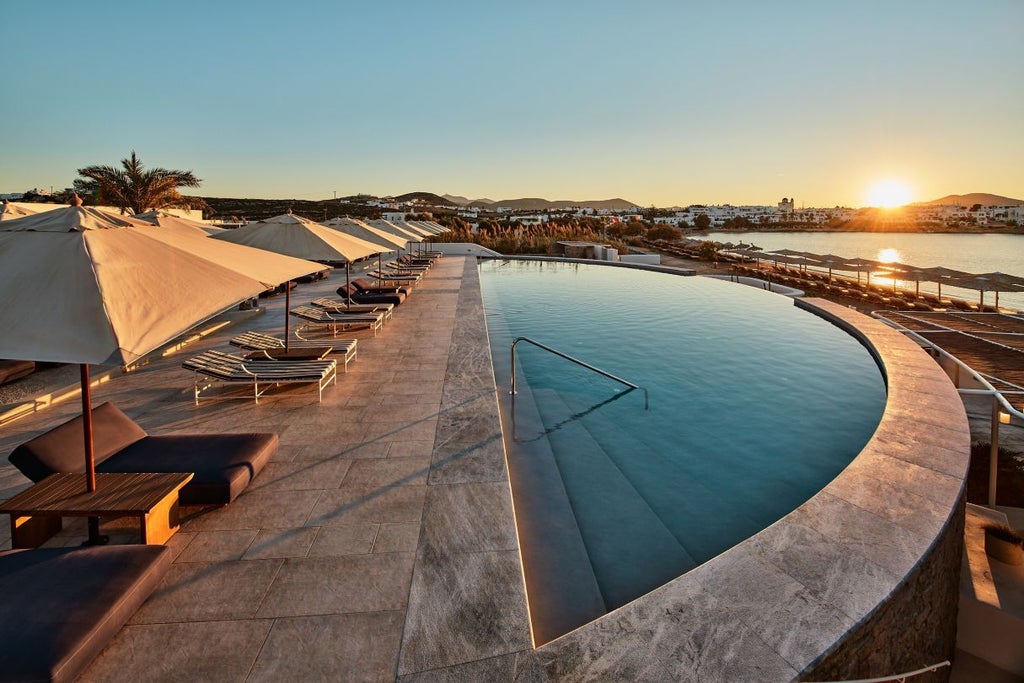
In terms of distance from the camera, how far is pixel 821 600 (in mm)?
2410

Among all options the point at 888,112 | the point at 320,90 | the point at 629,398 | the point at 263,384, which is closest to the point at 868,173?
the point at 888,112

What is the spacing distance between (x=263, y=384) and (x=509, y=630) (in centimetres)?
493

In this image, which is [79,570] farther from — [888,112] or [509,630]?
[888,112]

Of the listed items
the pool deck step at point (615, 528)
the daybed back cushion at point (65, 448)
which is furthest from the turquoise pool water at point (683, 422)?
the daybed back cushion at point (65, 448)

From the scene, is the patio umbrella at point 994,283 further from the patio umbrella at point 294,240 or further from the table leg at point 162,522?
the table leg at point 162,522

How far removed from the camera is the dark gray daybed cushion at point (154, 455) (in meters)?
3.11

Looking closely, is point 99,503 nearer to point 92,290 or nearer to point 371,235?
point 92,290

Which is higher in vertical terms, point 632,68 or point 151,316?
point 632,68

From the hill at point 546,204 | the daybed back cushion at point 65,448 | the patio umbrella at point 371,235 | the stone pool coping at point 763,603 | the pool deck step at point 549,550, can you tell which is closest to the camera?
the stone pool coping at point 763,603

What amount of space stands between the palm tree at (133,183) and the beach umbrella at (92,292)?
77.2 ft

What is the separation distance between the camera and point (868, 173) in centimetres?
3152

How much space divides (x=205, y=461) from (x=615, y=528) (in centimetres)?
289

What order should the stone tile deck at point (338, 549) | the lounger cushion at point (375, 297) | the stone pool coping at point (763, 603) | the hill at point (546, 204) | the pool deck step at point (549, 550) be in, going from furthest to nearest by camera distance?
the hill at point (546, 204), the lounger cushion at point (375, 297), the pool deck step at point (549, 550), the stone tile deck at point (338, 549), the stone pool coping at point (763, 603)

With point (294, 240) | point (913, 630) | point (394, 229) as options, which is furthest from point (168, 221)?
point (913, 630)
